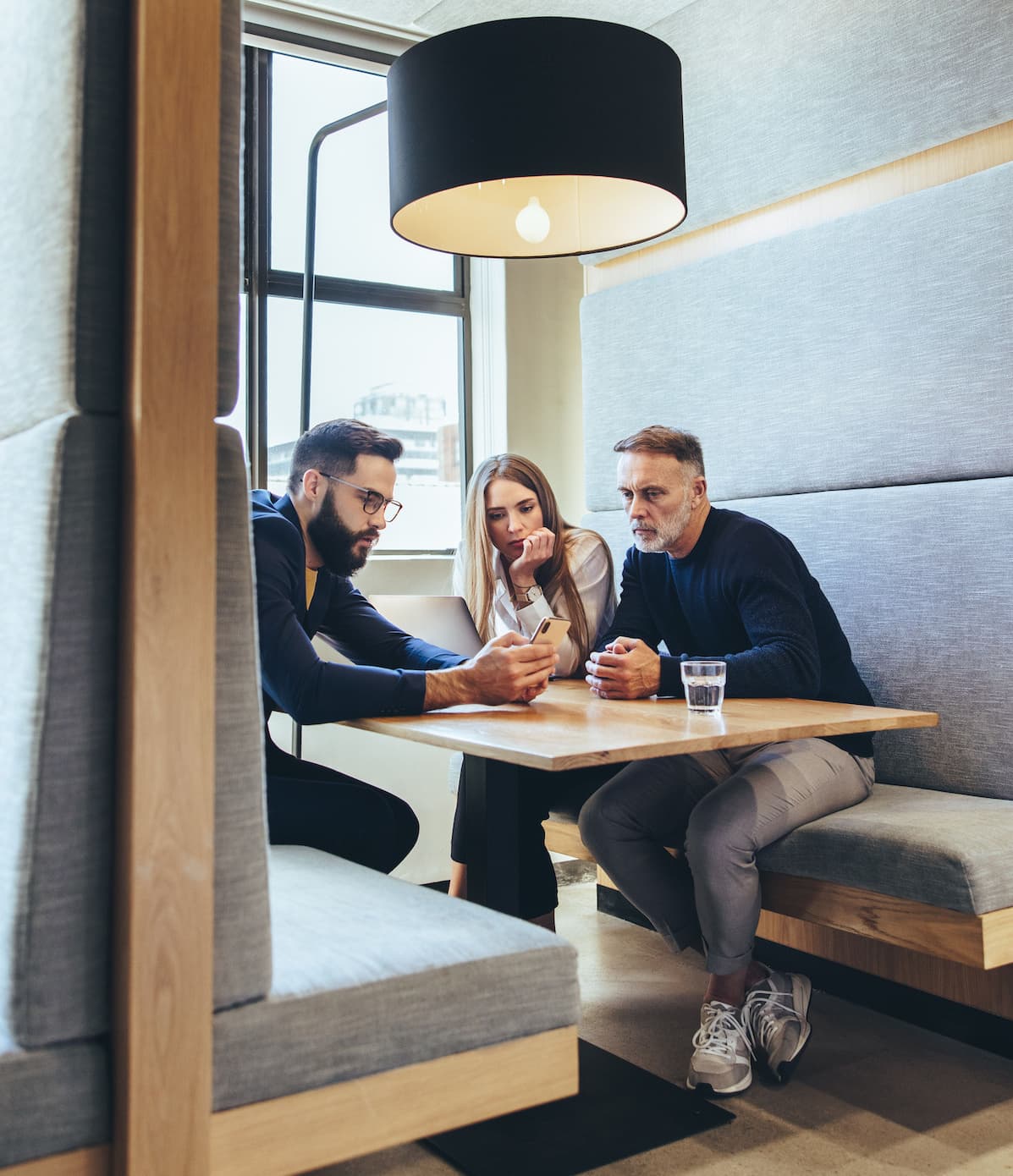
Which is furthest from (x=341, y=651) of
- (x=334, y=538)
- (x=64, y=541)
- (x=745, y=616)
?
(x=64, y=541)

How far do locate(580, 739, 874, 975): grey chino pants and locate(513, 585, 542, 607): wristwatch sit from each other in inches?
25.4

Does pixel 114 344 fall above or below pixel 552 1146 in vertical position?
above

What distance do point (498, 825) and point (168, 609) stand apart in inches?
37.0

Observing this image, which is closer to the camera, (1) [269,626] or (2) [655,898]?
(1) [269,626]

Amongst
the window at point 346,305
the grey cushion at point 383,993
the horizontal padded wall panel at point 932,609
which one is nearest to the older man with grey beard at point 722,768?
the horizontal padded wall panel at point 932,609

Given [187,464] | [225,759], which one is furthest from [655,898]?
[187,464]

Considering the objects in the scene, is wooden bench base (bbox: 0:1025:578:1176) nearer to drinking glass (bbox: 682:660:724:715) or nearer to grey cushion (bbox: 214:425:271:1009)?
grey cushion (bbox: 214:425:271:1009)

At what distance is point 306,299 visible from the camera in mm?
3426

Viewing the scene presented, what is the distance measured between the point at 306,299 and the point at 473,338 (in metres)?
0.80

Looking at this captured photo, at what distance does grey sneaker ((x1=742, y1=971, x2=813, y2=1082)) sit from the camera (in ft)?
6.96

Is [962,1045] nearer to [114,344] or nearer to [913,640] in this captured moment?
[913,640]

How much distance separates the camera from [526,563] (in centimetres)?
288

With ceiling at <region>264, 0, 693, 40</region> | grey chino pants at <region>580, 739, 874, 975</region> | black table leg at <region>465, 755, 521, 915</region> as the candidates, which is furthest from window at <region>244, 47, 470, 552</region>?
black table leg at <region>465, 755, 521, 915</region>

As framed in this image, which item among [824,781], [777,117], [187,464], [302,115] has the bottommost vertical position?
[824,781]
